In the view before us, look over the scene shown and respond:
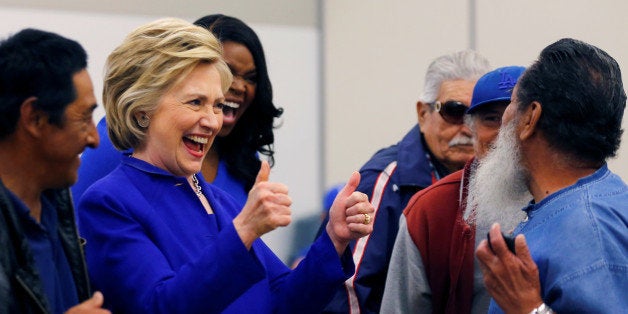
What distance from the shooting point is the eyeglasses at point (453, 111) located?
13.2 feet

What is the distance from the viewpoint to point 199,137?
2939mm

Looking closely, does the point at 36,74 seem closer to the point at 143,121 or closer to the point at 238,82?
the point at 143,121

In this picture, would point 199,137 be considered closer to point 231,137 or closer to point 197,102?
point 197,102

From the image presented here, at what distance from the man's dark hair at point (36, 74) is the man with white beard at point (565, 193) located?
1018mm

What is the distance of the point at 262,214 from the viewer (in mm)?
2631

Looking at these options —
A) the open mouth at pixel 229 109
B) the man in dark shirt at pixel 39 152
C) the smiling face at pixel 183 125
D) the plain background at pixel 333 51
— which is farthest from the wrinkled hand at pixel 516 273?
the plain background at pixel 333 51

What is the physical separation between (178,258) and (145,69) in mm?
487

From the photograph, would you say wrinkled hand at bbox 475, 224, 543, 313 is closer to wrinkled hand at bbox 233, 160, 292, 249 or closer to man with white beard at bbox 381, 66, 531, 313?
wrinkled hand at bbox 233, 160, 292, 249

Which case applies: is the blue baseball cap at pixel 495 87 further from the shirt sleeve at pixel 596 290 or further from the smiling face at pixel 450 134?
the shirt sleeve at pixel 596 290

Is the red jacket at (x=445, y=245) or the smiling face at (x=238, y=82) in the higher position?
the smiling face at (x=238, y=82)

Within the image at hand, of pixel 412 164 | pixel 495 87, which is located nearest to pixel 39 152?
pixel 495 87

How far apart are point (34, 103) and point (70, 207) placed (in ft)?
1.09

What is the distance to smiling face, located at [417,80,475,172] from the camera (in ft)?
13.1

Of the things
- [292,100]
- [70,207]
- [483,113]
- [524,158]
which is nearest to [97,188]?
[70,207]
